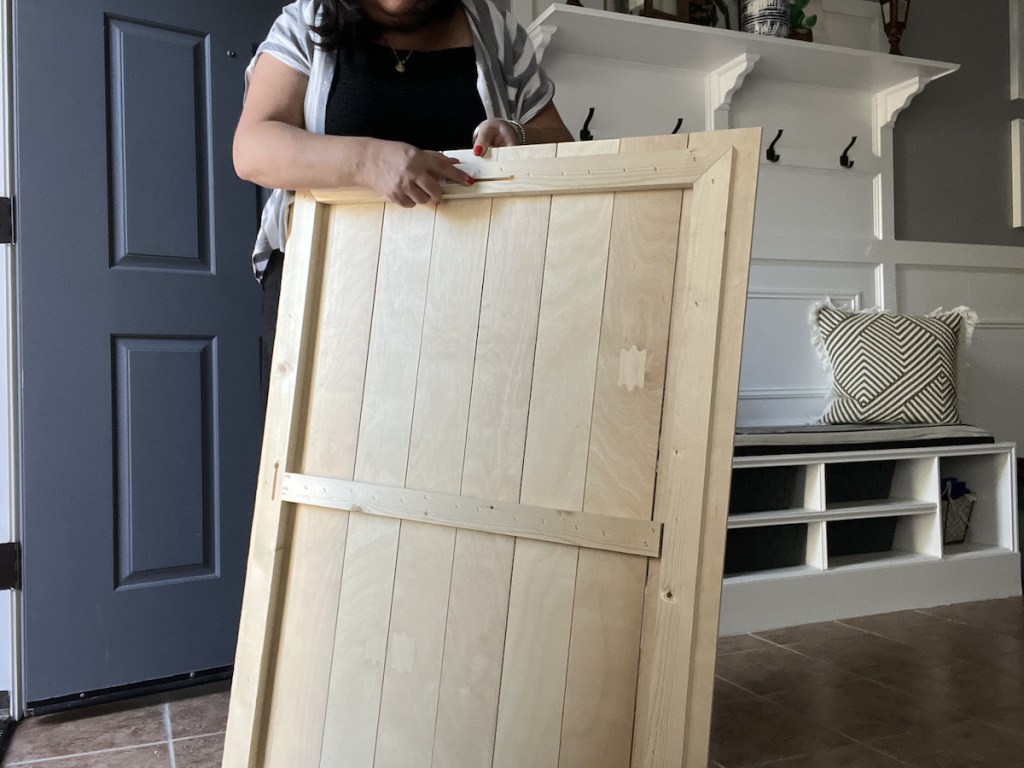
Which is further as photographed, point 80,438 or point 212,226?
point 212,226

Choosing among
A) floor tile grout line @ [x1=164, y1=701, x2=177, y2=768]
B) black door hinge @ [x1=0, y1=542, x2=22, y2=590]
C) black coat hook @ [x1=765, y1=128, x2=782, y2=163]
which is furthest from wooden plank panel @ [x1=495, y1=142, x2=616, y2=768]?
black coat hook @ [x1=765, y1=128, x2=782, y2=163]

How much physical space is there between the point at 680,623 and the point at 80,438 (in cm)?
143

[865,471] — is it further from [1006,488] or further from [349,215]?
[349,215]

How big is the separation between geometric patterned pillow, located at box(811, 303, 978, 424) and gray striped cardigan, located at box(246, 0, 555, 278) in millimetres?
1826

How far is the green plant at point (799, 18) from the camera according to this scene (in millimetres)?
2857

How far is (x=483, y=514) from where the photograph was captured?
3.57 ft

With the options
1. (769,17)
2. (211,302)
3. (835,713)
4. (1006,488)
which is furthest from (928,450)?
(211,302)

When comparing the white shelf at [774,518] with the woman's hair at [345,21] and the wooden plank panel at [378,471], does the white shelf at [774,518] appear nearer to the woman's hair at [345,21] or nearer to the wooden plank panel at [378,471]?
the wooden plank panel at [378,471]

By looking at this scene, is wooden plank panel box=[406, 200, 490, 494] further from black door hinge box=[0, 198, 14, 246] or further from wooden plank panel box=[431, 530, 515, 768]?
→ black door hinge box=[0, 198, 14, 246]

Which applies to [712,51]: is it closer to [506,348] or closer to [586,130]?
[586,130]

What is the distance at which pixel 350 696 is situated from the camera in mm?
1126

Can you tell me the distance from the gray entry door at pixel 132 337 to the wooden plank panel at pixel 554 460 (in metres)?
1.15

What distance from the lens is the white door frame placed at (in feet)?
5.91

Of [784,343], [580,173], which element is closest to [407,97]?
[580,173]
